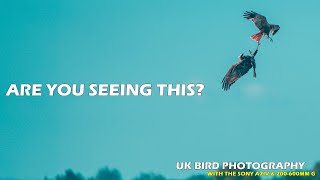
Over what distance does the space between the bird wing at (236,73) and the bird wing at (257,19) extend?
0.73 feet

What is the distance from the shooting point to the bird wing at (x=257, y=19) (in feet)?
13.8

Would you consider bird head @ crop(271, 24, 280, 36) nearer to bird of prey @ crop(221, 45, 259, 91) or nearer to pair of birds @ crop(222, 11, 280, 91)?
pair of birds @ crop(222, 11, 280, 91)

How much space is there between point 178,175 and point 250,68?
743mm

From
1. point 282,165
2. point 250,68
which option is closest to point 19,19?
point 250,68

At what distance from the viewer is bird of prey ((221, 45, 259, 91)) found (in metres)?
4.20

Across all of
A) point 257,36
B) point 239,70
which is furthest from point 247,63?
point 257,36

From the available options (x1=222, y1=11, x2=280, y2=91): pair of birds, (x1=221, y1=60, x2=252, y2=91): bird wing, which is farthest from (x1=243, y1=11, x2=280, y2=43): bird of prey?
(x1=221, y1=60, x2=252, y2=91): bird wing

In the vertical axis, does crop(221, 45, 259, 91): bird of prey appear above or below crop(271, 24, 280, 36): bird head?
below

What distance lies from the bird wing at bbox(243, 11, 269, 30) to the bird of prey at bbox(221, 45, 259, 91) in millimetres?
147

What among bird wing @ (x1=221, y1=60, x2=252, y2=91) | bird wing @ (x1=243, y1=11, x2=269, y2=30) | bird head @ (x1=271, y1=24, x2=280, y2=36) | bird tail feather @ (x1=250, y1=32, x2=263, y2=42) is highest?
bird wing @ (x1=243, y1=11, x2=269, y2=30)

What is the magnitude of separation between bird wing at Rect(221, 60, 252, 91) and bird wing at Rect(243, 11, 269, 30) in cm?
22

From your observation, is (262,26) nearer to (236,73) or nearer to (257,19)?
(257,19)

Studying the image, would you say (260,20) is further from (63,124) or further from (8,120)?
(8,120)

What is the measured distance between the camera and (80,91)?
4.29m
